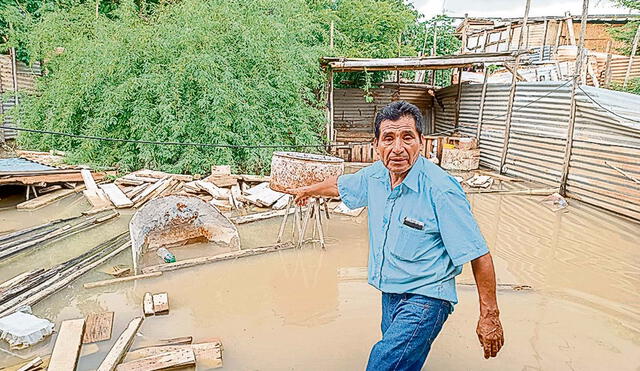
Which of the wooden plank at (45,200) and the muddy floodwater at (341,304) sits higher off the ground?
the wooden plank at (45,200)

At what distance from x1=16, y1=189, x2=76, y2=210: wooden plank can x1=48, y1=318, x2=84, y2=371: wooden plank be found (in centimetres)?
553

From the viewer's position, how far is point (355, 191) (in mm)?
2822

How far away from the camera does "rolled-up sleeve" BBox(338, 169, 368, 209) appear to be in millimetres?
2797

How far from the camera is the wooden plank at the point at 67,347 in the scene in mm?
3480

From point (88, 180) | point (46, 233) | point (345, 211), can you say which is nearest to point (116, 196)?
point (88, 180)

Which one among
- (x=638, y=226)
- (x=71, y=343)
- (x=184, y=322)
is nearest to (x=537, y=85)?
(x=638, y=226)

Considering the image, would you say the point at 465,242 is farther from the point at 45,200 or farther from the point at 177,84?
the point at 177,84

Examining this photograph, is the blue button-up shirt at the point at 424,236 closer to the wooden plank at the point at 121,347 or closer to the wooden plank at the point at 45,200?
the wooden plank at the point at 121,347

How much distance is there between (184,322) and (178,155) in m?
7.19

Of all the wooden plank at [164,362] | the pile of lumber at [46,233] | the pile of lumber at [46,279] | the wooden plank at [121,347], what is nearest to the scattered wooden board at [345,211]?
the pile of lumber at [46,279]

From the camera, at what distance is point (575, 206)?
945cm

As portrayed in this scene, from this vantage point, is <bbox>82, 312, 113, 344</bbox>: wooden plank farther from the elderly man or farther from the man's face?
the man's face

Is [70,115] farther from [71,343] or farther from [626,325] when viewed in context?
[626,325]

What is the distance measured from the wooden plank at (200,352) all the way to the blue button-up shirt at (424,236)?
6.59ft
